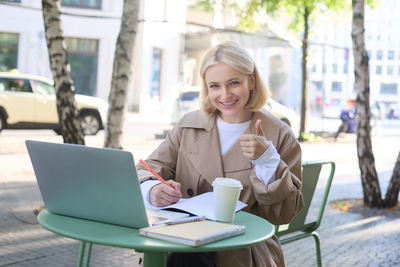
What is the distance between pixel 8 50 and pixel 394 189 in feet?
78.2

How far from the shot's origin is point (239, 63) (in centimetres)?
276

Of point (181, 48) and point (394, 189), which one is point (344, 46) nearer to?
point (181, 48)

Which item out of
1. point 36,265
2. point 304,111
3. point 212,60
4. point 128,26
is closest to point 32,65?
point 304,111

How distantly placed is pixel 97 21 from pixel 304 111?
16625 millimetres

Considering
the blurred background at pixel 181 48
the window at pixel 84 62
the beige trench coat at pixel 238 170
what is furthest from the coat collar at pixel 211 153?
the window at pixel 84 62

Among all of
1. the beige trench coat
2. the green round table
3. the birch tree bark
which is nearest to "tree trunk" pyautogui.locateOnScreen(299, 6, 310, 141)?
the birch tree bark

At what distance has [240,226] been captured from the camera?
2.07m

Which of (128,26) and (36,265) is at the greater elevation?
(128,26)

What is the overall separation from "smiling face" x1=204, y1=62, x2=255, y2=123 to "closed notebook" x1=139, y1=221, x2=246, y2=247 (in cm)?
86

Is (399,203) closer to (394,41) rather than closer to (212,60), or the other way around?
(212,60)

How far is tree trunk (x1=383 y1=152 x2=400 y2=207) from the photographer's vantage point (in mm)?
7598

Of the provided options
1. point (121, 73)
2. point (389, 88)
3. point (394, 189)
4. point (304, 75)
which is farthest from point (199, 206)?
point (389, 88)

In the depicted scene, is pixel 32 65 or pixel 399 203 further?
pixel 32 65

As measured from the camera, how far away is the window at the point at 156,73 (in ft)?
109
